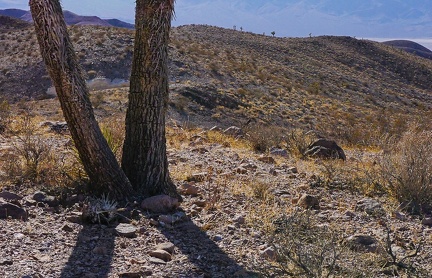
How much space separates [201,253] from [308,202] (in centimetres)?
199

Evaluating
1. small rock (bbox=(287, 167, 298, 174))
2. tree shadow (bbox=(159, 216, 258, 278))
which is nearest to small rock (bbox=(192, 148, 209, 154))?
small rock (bbox=(287, 167, 298, 174))

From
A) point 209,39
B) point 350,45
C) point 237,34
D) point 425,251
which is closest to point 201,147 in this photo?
point 425,251

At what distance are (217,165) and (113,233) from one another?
11.6ft

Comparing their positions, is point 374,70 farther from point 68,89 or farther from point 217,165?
point 68,89

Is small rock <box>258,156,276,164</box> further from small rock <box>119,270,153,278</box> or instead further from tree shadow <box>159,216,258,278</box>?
small rock <box>119,270,153,278</box>

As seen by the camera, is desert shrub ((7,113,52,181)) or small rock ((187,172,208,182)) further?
small rock ((187,172,208,182))

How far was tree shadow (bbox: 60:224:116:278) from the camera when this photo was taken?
161 inches

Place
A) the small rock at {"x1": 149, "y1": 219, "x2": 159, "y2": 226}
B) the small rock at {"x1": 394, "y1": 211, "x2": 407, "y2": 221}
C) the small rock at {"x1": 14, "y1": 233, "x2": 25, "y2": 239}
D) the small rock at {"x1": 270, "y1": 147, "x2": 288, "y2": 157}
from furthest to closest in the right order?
the small rock at {"x1": 270, "y1": 147, "x2": 288, "y2": 157} < the small rock at {"x1": 394, "y1": 211, "x2": 407, "y2": 221} < the small rock at {"x1": 149, "y1": 219, "x2": 159, "y2": 226} < the small rock at {"x1": 14, "y1": 233, "x2": 25, "y2": 239}

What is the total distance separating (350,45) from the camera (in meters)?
63.1

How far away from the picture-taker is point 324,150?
1031 cm

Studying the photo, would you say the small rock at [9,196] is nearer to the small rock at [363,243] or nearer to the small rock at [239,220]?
the small rock at [239,220]

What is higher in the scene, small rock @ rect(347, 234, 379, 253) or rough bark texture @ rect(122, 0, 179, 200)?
rough bark texture @ rect(122, 0, 179, 200)

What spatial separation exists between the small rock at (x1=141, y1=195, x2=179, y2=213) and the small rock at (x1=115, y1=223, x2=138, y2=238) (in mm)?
498

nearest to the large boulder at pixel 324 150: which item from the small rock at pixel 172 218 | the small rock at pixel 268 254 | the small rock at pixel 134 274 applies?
the small rock at pixel 172 218
